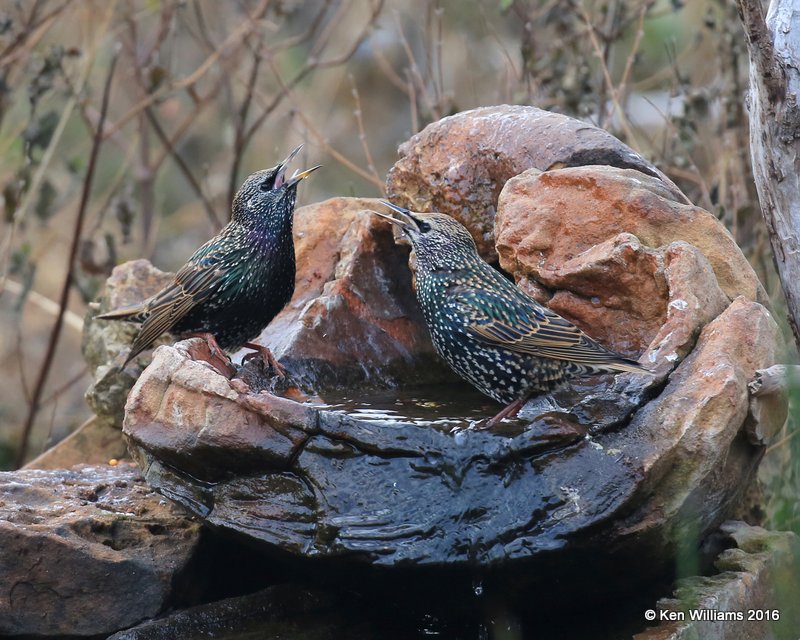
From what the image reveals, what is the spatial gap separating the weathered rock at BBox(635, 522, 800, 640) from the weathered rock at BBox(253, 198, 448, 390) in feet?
5.36

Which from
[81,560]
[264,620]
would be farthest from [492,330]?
[81,560]

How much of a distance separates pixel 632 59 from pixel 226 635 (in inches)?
159

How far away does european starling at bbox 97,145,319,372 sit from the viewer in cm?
494

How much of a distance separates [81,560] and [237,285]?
4.94 ft

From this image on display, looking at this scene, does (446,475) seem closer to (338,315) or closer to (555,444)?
(555,444)

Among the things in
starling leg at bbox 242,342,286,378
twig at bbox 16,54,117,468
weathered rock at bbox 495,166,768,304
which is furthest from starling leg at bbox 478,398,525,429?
twig at bbox 16,54,117,468

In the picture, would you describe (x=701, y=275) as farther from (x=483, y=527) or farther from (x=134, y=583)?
(x=134, y=583)

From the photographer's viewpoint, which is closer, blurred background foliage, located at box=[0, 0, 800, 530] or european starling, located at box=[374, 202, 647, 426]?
european starling, located at box=[374, 202, 647, 426]

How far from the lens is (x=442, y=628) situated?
160 inches

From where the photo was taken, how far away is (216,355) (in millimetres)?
4770

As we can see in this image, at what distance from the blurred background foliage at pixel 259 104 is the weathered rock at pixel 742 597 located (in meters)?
0.33

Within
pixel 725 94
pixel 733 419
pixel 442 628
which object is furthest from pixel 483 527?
pixel 725 94

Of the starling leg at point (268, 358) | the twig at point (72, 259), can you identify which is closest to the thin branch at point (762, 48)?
the starling leg at point (268, 358)

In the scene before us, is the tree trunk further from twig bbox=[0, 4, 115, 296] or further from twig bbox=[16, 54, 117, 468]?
twig bbox=[0, 4, 115, 296]
